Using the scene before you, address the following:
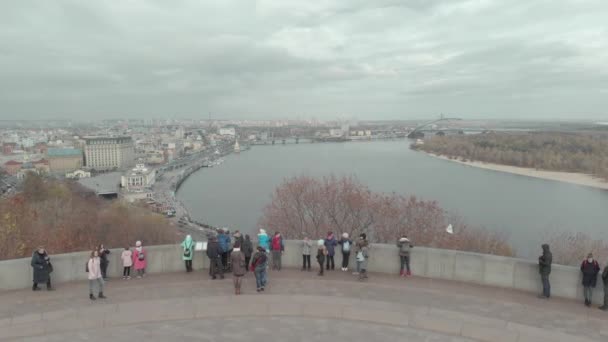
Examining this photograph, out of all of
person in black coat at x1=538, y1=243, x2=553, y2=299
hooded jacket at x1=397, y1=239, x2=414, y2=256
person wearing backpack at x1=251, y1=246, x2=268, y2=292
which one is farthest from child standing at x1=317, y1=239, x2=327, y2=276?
person in black coat at x1=538, y1=243, x2=553, y2=299

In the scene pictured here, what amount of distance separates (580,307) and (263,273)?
3827 mm

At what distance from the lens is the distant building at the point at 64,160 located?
3903 inches

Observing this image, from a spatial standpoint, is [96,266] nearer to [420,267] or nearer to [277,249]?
[277,249]

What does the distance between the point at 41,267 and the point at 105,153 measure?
375ft

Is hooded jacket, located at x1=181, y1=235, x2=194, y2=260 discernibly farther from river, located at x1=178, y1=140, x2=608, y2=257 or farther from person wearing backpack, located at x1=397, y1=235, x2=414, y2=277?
river, located at x1=178, y1=140, x2=608, y2=257

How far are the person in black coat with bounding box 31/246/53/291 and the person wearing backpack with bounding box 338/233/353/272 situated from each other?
390cm

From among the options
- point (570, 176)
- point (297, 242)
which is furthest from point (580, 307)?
point (570, 176)

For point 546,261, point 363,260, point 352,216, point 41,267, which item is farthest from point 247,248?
point 352,216

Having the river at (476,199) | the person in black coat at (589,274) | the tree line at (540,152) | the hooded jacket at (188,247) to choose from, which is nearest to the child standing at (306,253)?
the hooded jacket at (188,247)

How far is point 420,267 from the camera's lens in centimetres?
687

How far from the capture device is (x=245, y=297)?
604 cm

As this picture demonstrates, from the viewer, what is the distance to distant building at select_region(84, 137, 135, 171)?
4343 inches

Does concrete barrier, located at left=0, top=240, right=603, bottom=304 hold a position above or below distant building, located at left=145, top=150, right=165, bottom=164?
above

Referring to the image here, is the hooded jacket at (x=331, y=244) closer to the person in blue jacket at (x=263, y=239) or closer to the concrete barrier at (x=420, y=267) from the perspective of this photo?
the concrete barrier at (x=420, y=267)
